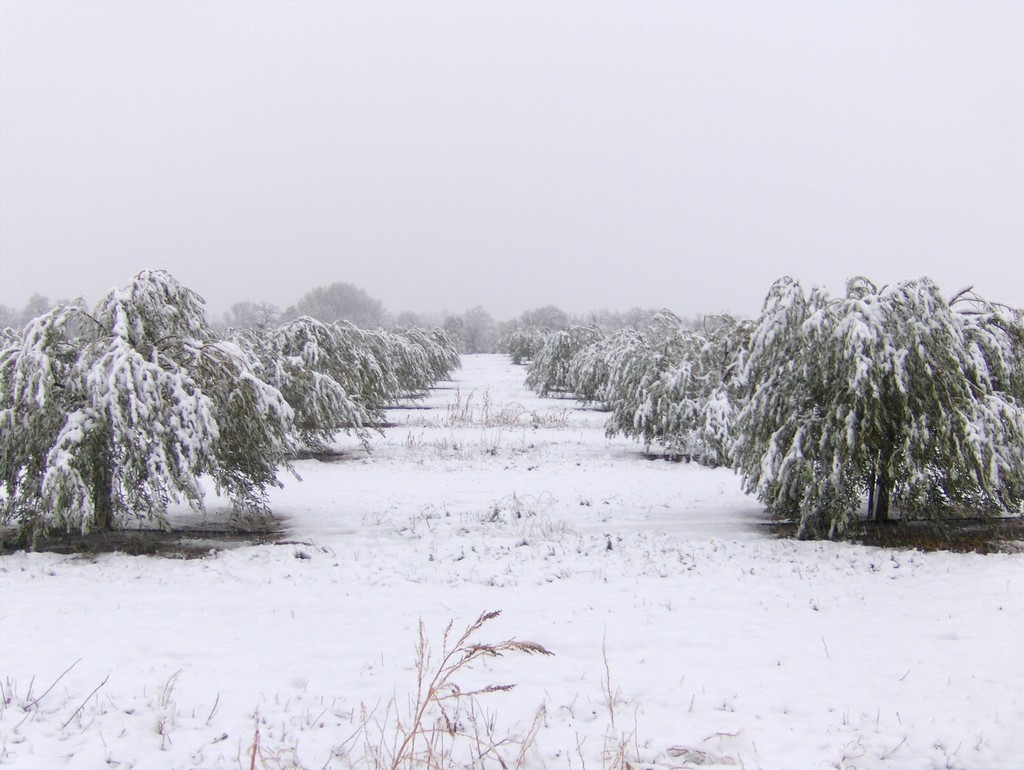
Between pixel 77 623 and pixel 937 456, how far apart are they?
8.90 metres

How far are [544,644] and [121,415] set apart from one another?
5.29 meters

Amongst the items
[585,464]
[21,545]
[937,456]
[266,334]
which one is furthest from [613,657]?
[266,334]

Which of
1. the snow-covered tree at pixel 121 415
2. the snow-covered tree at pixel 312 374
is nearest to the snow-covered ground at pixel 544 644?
the snow-covered tree at pixel 121 415

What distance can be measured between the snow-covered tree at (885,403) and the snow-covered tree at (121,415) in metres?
6.26

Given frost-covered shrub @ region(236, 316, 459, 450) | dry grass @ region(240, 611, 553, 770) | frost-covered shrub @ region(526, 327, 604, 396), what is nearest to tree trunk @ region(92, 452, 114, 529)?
frost-covered shrub @ region(236, 316, 459, 450)

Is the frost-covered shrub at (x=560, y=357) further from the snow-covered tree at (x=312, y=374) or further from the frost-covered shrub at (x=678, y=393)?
the snow-covered tree at (x=312, y=374)

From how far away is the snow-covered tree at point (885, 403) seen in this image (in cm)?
745

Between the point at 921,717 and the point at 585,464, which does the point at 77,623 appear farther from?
the point at 585,464

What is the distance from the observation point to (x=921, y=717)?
13.1 ft

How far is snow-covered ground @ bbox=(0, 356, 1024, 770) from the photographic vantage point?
3764 millimetres

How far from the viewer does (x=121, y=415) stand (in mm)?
7203

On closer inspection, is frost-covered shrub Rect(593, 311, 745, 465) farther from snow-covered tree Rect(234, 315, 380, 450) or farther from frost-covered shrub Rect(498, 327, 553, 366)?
frost-covered shrub Rect(498, 327, 553, 366)

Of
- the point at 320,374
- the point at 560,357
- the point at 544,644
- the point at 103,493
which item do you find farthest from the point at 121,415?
the point at 560,357

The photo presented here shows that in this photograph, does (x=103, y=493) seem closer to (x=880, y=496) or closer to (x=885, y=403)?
(x=885, y=403)
